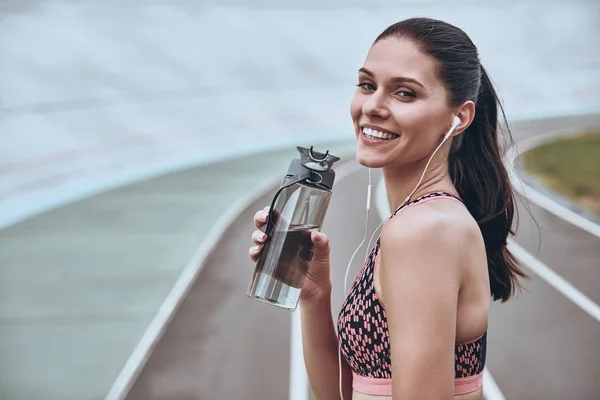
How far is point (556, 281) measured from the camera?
5.61 metres

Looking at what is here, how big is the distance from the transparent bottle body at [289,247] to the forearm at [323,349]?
0.19 meters

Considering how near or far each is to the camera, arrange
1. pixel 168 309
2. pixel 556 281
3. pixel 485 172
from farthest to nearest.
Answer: pixel 556 281 < pixel 168 309 < pixel 485 172

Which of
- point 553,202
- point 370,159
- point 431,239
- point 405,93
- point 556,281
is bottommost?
point 431,239

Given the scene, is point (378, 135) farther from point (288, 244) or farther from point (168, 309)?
point (168, 309)

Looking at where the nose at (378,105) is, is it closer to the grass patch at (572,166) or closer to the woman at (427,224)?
the woman at (427,224)

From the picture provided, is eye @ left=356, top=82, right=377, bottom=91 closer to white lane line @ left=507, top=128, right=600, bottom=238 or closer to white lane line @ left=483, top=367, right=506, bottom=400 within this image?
white lane line @ left=483, top=367, right=506, bottom=400

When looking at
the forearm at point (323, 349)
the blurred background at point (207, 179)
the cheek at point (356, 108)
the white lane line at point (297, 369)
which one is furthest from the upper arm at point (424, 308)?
the white lane line at point (297, 369)

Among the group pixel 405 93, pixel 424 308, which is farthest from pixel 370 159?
pixel 424 308

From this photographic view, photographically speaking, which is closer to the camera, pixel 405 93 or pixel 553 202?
pixel 405 93

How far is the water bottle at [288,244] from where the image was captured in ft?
5.93

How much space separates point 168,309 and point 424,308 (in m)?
3.88

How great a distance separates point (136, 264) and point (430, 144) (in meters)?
4.80

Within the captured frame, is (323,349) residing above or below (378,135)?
below

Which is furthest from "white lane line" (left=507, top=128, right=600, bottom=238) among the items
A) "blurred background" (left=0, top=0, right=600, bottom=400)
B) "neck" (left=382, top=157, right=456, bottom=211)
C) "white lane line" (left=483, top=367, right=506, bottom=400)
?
"neck" (left=382, top=157, right=456, bottom=211)
